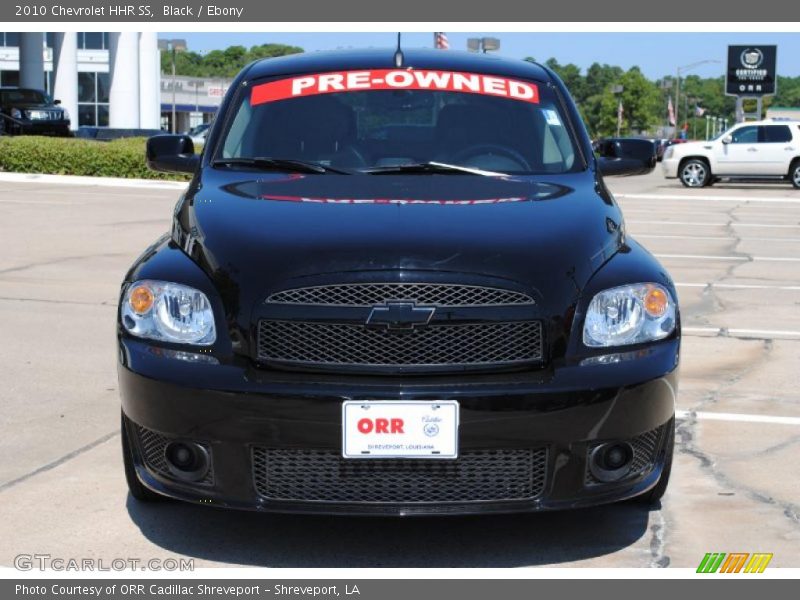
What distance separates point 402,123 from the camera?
5.56m

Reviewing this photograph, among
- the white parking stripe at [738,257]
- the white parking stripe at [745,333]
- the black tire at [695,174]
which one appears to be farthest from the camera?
the black tire at [695,174]

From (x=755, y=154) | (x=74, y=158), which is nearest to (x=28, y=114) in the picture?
(x=74, y=158)

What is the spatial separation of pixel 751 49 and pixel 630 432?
2005 inches

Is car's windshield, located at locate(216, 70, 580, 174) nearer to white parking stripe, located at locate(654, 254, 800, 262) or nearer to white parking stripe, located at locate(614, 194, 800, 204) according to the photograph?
white parking stripe, located at locate(654, 254, 800, 262)

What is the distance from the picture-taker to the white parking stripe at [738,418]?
620 cm

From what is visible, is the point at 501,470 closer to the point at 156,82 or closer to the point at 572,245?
the point at 572,245

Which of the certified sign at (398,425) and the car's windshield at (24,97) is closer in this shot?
the certified sign at (398,425)

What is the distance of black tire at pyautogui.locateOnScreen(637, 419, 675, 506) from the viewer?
4.46 meters

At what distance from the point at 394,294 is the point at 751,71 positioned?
50.6 meters

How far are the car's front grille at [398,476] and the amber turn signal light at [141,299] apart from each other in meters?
0.65

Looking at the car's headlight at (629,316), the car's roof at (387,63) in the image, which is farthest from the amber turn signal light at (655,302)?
the car's roof at (387,63)

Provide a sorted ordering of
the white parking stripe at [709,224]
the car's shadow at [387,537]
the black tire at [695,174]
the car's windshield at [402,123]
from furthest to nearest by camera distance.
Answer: the black tire at [695,174] → the white parking stripe at [709,224] → the car's windshield at [402,123] → the car's shadow at [387,537]

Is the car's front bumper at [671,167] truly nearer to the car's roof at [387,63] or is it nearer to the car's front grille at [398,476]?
the car's roof at [387,63]

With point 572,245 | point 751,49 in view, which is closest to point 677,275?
point 572,245
